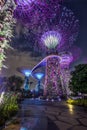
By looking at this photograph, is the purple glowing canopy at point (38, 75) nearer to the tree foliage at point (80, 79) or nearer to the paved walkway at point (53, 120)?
the tree foliage at point (80, 79)

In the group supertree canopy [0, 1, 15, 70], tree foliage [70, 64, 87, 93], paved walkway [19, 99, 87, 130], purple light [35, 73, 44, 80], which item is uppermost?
purple light [35, 73, 44, 80]

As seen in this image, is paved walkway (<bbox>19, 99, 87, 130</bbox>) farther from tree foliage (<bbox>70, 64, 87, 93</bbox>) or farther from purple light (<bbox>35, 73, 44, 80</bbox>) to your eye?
purple light (<bbox>35, 73, 44, 80</bbox>)

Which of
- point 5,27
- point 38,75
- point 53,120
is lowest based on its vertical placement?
point 53,120

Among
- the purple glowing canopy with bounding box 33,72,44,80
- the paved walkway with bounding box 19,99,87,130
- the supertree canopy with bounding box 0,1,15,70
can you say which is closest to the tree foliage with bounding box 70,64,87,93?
the paved walkway with bounding box 19,99,87,130

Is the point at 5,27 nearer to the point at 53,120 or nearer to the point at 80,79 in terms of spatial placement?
the point at 53,120

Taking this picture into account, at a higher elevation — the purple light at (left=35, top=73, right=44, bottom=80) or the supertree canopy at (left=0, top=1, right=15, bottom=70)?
the purple light at (left=35, top=73, right=44, bottom=80)

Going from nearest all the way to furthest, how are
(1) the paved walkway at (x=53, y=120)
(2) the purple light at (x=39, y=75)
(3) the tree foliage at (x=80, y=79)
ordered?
(1) the paved walkway at (x=53, y=120) → (3) the tree foliage at (x=80, y=79) → (2) the purple light at (x=39, y=75)

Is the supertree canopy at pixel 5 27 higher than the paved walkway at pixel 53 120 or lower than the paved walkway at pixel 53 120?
higher

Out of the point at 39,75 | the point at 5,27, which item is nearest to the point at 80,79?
the point at 5,27

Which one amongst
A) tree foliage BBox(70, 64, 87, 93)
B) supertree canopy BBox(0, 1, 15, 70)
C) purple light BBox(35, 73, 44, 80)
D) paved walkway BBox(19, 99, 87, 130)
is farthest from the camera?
purple light BBox(35, 73, 44, 80)

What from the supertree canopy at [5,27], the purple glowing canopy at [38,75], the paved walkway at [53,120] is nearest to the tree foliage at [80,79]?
the paved walkway at [53,120]

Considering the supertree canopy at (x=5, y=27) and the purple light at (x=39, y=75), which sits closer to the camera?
the supertree canopy at (x=5, y=27)

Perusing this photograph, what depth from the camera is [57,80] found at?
2702 inches

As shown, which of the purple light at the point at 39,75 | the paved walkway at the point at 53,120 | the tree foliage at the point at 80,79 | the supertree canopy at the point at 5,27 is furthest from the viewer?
the purple light at the point at 39,75
